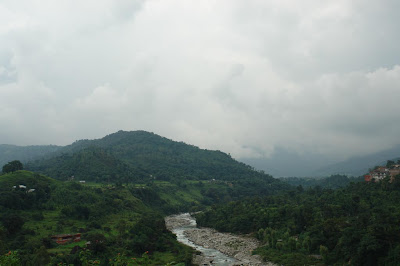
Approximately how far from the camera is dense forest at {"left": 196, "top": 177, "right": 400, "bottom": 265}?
A: 37812 mm

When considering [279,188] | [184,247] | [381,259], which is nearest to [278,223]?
[184,247]

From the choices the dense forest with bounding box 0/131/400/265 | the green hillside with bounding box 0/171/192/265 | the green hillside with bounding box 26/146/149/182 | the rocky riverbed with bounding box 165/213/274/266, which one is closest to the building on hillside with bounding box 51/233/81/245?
the dense forest with bounding box 0/131/400/265

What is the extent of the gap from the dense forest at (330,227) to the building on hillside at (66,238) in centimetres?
3514

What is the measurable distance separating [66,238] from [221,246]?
103 ft

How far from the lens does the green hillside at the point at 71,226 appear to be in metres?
45.3

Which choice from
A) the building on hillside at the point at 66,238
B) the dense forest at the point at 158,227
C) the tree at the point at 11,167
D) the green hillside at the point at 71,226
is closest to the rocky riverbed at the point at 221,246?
the dense forest at the point at 158,227

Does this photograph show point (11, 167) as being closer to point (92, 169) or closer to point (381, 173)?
point (92, 169)

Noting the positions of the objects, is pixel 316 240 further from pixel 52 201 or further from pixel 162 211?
pixel 162 211

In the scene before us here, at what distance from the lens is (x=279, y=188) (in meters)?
178

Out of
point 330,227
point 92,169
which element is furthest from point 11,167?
point 330,227

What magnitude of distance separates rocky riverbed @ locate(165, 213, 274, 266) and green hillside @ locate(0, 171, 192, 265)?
4.95 m

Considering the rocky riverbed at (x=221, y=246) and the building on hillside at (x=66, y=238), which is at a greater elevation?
the building on hillside at (x=66, y=238)

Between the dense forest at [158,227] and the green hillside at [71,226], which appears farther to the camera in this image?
the green hillside at [71,226]

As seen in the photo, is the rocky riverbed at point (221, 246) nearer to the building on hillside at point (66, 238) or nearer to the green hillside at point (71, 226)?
the green hillside at point (71, 226)
